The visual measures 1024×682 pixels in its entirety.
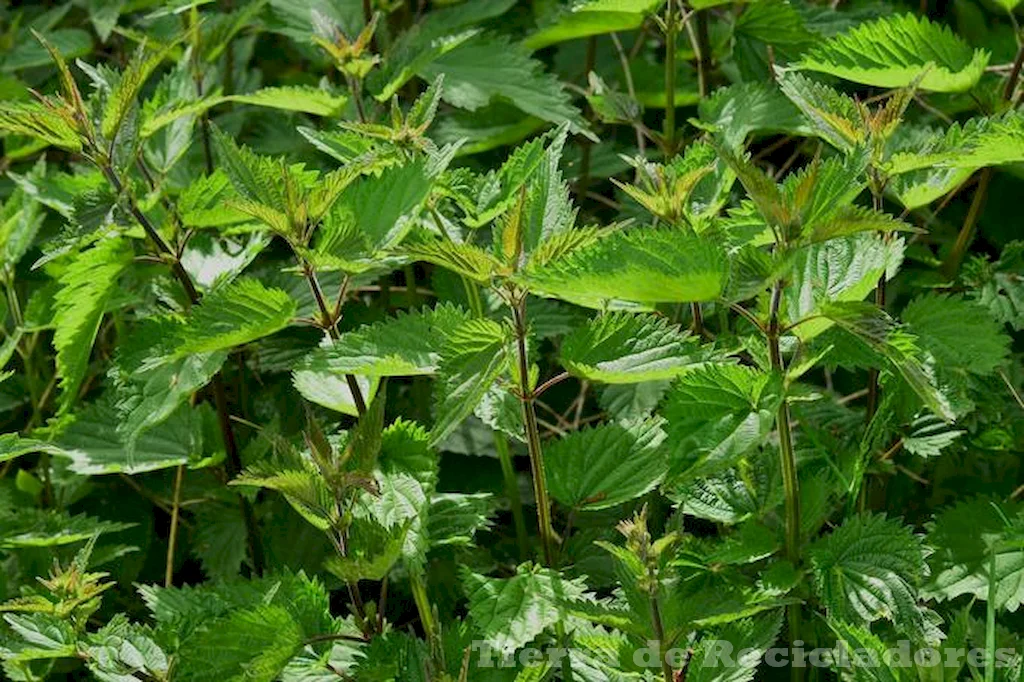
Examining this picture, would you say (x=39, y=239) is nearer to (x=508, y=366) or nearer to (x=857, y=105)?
(x=508, y=366)

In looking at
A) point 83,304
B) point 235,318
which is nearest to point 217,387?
point 83,304

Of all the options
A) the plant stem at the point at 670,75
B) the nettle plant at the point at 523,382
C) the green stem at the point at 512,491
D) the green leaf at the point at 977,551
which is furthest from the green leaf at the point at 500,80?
the green leaf at the point at 977,551

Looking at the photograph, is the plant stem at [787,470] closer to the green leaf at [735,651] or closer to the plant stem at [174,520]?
the green leaf at [735,651]

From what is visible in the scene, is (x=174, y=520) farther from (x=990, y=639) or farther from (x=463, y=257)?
(x=990, y=639)

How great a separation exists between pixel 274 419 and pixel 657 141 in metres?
0.57

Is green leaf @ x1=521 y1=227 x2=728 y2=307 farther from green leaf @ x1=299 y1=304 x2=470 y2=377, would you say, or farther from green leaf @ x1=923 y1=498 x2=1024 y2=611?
green leaf @ x1=923 y1=498 x2=1024 y2=611

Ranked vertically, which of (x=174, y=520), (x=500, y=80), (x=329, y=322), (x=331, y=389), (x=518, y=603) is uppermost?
(x=500, y=80)

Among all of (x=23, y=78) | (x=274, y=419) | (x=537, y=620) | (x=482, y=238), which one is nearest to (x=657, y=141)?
(x=482, y=238)

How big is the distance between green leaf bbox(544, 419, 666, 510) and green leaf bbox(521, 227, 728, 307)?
23cm

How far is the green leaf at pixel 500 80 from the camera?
1.70m

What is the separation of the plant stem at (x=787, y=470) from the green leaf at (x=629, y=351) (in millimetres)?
59

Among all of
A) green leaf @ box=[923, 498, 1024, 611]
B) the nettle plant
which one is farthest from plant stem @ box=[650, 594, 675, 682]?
green leaf @ box=[923, 498, 1024, 611]

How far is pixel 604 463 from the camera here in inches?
51.9

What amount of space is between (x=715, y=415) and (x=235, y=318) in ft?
1.47
